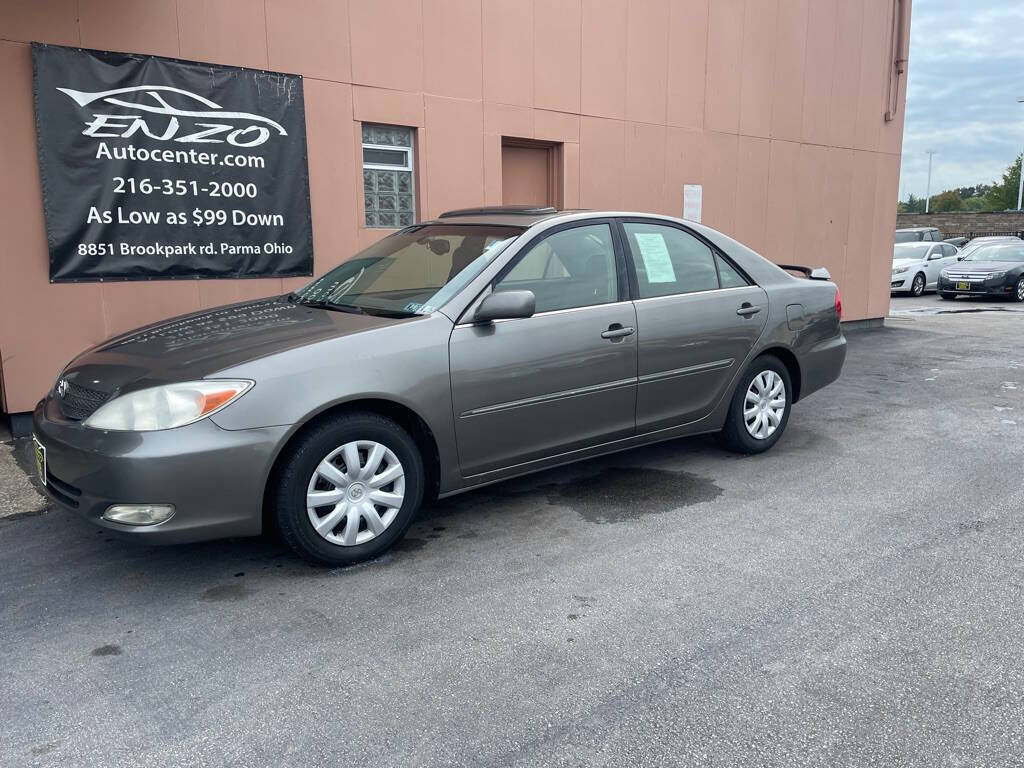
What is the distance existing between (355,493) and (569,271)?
5.66 feet

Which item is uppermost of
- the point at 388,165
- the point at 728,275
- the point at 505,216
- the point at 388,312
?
the point at 388,165

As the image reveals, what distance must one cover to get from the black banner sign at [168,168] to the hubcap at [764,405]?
405 cm

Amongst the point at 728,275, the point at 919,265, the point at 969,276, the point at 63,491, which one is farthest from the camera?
the point at 919,265

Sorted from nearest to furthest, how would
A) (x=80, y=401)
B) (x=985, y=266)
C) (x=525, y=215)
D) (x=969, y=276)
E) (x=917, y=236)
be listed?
1. (x=80, y=401)
2. (x=525, y=215)
3. (x=969, y=276)
4. (x=985, y=266)
5. (x=917, y=236)

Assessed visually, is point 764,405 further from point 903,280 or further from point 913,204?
point 913,204

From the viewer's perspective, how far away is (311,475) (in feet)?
11.6

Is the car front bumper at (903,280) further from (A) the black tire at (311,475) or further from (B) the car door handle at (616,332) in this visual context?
(A) the black tire at (311,475)

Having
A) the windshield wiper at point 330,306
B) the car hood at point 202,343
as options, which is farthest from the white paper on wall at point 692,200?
the car hood at point 202,343

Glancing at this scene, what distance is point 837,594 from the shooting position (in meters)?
3.46

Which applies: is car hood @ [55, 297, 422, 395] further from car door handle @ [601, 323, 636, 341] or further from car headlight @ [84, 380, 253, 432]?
car door handle @ [601, 323, 636, 341]

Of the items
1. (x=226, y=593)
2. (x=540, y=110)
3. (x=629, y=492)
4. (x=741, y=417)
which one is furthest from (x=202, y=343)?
(x=540, y=110)

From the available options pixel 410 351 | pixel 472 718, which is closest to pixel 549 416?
pixel 410 351

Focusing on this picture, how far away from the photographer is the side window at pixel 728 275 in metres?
5.24

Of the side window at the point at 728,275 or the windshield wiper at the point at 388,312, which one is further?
the side window at the point at 728,275
